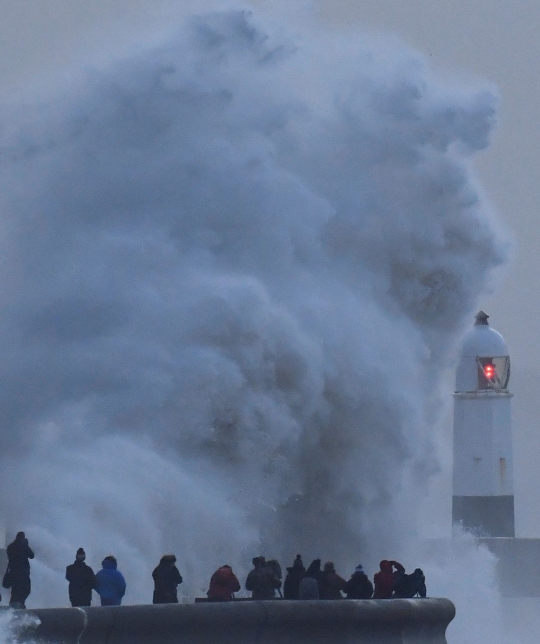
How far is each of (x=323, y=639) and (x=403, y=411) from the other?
9.41 m

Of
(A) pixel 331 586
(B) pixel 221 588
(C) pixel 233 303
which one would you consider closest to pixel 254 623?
(B) pixel 221 588

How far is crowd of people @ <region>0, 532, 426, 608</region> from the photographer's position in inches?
Answer: 592

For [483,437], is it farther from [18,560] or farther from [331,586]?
[18,560]

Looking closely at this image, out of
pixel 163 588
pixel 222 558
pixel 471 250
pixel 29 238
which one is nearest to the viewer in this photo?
pixel 163 588

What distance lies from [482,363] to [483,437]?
4.62ft

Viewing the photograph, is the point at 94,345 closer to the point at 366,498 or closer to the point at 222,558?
the point at 222,558

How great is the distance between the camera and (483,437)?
34562 mm

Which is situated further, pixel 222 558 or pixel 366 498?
pixel 366 498

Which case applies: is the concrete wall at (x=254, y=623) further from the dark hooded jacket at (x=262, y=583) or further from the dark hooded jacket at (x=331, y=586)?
the dark hooded jacket at (x=262, y=583)

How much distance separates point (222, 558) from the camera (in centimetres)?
2164

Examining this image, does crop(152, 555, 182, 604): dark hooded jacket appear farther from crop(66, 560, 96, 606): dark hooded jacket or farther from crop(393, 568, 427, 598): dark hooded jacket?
crop(393, 568, 427, 598): dark hooded jacket

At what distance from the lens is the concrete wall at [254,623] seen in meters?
13.6

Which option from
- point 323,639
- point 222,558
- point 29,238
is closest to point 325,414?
point 222,558

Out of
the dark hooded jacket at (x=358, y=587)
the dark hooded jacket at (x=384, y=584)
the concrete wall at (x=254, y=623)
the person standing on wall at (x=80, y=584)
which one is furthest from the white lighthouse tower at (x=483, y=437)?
the person standing on wall at (x=80, y=584)
